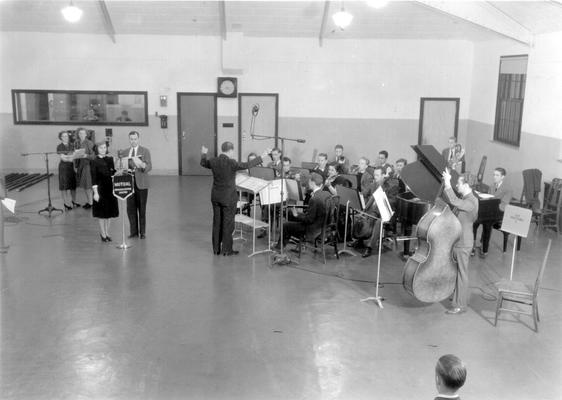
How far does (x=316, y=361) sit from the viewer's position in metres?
5.21

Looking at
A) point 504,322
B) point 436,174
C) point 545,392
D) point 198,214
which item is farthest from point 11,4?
point 545,392

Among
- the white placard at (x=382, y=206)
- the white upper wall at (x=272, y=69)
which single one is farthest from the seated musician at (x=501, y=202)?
the white upper wall at (x=272, y=69)

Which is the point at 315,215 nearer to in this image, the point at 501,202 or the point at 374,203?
the point at 374,203

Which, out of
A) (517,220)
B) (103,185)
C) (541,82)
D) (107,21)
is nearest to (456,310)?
(517,220)

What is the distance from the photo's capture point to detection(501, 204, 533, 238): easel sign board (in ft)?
21.1

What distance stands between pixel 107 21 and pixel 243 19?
3031 millimetres

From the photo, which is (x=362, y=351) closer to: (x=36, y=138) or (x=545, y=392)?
(x=545, y=392)

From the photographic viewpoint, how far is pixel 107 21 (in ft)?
42.0

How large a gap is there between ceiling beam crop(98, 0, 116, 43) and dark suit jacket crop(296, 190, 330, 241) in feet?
23.8

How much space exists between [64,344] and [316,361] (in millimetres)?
2384

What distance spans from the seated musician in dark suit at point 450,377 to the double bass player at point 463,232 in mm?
3051

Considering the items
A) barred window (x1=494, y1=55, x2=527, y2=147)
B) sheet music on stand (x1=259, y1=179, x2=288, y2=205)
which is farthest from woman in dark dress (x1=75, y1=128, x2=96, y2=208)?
barred window (x1=494, y1=55, x2=527, y2=147)

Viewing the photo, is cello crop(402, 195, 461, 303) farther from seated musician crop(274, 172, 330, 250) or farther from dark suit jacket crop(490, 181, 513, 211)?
dark suit jacket crop(490, 181, 513, 211)

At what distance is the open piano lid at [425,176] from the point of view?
6375mm
